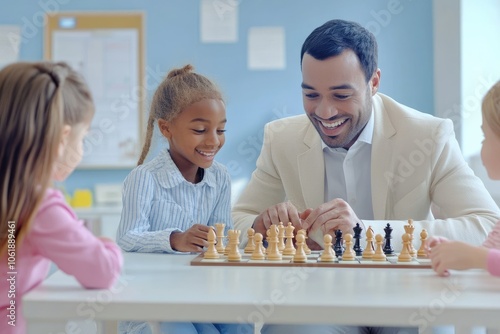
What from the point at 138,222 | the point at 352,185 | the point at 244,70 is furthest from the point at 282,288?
the point at 244,70

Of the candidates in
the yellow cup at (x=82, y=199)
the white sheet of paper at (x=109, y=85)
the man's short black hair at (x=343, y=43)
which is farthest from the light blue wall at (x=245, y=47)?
the man's short black hair at (x=343, y=43)

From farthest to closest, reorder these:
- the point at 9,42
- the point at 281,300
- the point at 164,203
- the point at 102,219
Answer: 1. the point at 9,42
2. the point at 102,219
3. the point at 164,203
4. the point at 281,300

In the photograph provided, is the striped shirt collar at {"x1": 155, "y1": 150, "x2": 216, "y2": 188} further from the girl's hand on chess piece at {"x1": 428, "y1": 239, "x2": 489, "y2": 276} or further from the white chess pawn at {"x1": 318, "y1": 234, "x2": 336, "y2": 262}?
the girl's hand on chess piece at {"x1": 428, "y1": 239, "x2": 489, "y2": 276}

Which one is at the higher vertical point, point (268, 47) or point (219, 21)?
point (219, 21)

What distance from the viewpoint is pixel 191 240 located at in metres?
1.90

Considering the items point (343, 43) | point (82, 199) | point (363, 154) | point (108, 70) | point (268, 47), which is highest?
point (268, 47)

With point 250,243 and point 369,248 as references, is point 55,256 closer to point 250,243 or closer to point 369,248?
point 250,243

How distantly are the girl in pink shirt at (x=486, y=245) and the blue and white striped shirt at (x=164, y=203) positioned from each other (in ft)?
2.37

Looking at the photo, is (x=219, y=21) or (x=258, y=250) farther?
(x=219, y=21)

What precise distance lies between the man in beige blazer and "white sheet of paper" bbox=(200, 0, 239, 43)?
7.41ft

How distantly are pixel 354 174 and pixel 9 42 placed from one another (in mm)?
3178

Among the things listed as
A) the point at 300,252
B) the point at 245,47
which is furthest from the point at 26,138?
the point at 245,47

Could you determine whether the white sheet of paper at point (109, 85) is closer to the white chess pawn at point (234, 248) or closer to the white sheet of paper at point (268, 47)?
the white sheet of paper at point (268, 47)

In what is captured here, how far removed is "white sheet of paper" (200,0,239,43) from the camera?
15.4ft
